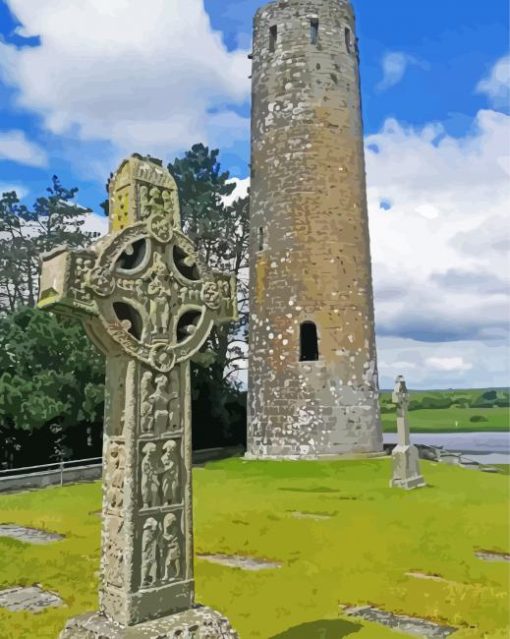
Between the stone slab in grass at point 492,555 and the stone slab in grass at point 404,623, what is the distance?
9.08 feet

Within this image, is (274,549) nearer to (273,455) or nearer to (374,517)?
(374,517)

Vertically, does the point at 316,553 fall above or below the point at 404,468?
below

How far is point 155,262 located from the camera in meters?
4.82

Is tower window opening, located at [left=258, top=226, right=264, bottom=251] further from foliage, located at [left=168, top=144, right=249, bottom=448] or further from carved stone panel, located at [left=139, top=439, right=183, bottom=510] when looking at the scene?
carved stone panel, located at [left=139, top=439, right=183, bottom=510]

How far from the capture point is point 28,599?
275 inches

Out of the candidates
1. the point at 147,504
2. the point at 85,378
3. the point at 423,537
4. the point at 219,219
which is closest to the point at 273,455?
the point at 85,378

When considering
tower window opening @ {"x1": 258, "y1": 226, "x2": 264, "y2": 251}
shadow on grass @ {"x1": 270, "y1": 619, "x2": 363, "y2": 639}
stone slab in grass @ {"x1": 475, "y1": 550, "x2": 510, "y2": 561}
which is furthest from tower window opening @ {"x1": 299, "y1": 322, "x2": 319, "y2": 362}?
shadow on grass @ {"x1": 270, "y1": 619, "x2": 363, "y2": 639}

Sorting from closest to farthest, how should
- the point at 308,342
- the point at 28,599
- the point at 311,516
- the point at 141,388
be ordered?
the point at 141,388
the point at 28,599
the point at 311,516
the point at 308,342

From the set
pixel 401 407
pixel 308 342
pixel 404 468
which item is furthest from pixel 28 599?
pixel 308 342

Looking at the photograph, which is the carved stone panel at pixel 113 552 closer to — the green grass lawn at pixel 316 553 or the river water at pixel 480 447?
the green grass lawn at pixel 316 553

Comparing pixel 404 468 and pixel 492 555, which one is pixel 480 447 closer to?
pixel 404 468

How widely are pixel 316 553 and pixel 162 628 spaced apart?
16.4 feet

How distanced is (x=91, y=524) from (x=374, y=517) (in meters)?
4.74

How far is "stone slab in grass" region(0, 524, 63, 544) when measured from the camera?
10008 mm
